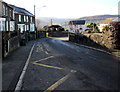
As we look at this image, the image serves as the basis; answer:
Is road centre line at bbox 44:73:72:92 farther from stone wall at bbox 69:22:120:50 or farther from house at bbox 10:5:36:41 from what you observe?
house at bbox 10:5:36:41

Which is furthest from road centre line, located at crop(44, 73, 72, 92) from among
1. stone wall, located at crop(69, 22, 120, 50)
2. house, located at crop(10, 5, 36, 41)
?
house, located at crop(10, 5, 36, 41)

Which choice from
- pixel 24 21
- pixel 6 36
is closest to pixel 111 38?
pixel 6 36

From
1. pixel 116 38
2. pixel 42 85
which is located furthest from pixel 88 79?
pixel 116 38

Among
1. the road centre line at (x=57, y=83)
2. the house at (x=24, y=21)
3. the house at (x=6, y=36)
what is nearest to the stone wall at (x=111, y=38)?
the road centre line at (x=57, y=83)

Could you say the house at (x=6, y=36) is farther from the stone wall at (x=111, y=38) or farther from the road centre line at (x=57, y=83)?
the stone wall at (x=111, y=38)

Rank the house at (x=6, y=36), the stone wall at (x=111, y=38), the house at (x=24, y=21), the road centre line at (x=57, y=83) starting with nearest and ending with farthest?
the road centre line at (x=57, y=83)
the house at (x=6, y=36)
the stone wall at (x=111, y=38)
the house at (x=24, y=21)

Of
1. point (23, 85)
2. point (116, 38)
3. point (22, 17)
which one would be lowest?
point (23, 85)

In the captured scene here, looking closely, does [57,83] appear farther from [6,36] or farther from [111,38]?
[111,38]

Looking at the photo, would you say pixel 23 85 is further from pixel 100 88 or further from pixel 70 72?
pixel 100 88

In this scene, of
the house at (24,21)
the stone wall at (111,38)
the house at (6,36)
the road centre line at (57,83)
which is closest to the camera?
the road centre line at (57,83)

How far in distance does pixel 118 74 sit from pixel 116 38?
1076cm

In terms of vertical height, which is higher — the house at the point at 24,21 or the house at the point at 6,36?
the house at the point at 24,21

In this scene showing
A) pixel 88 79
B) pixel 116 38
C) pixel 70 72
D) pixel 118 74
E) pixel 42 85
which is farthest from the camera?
pixel 116 38

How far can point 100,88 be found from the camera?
23.3 feet
